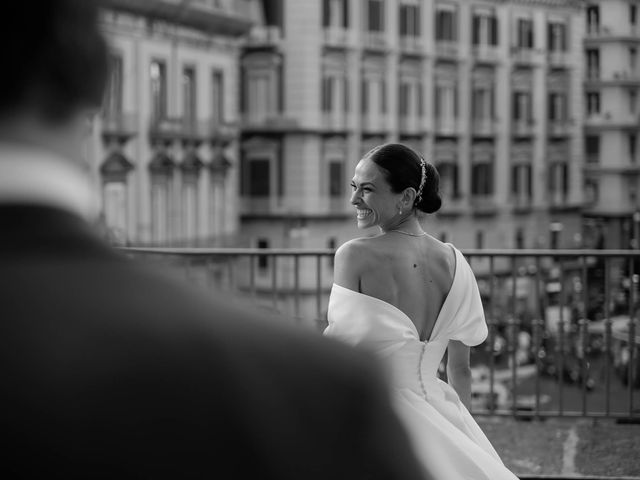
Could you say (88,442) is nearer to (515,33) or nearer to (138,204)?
(138,204)

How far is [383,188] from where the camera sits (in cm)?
330

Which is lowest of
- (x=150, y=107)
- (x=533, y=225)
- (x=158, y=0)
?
(x=533, y=225)

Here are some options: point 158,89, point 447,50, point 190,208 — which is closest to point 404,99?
point 447,50

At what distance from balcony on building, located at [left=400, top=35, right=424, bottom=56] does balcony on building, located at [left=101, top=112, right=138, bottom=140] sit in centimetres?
1267

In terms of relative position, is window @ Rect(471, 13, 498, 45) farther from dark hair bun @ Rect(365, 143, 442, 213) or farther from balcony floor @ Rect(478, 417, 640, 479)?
dark hair bun @ Rect(365, 143, 442, 213)

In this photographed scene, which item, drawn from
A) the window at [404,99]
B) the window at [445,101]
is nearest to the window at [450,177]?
the window at [445,101]

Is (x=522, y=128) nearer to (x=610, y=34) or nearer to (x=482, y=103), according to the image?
(x=482, y=103)

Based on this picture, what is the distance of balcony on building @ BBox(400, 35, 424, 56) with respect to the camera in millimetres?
37625

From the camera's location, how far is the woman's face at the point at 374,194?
130 inches

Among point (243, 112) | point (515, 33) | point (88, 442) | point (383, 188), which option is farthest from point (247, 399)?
point (515, 33)

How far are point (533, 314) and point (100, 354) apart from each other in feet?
80.1

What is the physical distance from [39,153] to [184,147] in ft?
95.9

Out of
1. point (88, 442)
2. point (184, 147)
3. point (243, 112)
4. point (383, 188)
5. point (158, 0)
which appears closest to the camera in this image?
point (88, 442)

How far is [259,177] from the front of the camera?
36062 mm
